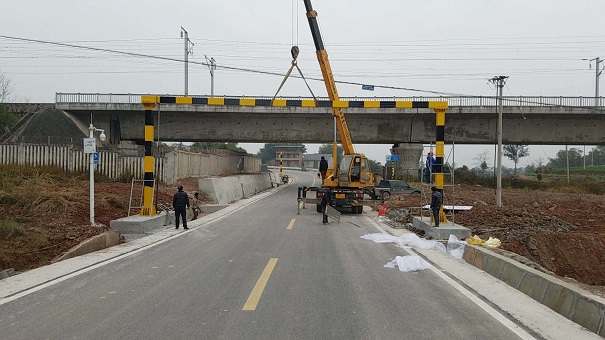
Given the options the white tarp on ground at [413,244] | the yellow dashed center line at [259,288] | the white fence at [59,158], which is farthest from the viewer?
the white fence at [59,158]

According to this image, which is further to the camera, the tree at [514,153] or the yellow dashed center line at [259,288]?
the tree at [514,153]

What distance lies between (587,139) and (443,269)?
114ft

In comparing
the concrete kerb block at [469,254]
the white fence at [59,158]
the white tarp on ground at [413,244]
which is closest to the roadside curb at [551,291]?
the concrete kerb block at [469,254]

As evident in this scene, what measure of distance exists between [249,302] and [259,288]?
0.80 meters

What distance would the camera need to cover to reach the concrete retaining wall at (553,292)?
5.56 meters

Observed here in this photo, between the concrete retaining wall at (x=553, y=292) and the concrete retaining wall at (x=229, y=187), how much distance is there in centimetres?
1905

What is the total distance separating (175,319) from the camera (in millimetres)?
5742

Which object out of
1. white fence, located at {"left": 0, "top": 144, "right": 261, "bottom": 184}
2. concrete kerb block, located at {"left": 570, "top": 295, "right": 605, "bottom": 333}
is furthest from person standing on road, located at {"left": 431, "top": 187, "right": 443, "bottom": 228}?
white fence, located at {"left": 0, "top": 144, "right": 261, "bottom": 184}

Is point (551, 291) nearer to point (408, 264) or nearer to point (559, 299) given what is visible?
point (559, 299)

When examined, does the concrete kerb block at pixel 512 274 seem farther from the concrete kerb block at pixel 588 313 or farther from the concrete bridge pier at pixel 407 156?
the concrete bridge pier at pixel 407 156

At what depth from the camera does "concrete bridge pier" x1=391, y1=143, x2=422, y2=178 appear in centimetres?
4166

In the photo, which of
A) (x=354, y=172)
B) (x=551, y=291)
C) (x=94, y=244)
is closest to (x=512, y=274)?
(x=551, y=291)

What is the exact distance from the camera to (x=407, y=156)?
41938 mm

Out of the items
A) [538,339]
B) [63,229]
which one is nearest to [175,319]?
[538,339]
